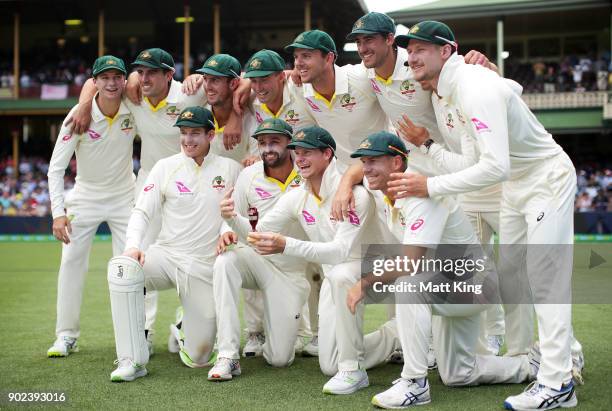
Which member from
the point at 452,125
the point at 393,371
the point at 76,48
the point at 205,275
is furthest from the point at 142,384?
the point at 76,48

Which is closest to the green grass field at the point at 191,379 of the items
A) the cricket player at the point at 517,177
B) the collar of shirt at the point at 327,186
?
the cricket player at the point at 517,177

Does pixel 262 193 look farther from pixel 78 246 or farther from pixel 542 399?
pixel 542 399

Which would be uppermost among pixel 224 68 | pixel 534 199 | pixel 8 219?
pixel 224 68

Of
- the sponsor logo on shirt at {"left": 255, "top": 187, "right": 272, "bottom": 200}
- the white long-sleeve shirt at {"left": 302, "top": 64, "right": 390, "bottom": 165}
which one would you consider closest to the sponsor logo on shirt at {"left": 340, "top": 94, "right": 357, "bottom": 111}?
the white long-sleeve shirt at {"left": 302, "top": 64, "right": 390, "bottom": 165}

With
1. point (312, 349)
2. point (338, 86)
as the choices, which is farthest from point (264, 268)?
point (338, 86)

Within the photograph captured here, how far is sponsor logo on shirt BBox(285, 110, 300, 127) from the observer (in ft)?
22.8

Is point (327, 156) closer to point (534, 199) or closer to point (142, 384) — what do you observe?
point (534, 199)

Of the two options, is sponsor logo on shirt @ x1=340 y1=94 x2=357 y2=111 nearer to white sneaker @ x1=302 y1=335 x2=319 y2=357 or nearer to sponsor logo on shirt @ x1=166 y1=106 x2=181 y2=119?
sponsor logo on shirt @ x1=166 y1=106 x2=181 y2=119

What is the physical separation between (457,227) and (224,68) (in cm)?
255

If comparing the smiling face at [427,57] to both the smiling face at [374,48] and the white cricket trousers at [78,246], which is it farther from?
the white cricket trousers at [78,246]

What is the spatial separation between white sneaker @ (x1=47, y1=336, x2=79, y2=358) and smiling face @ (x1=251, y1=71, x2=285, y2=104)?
265cm

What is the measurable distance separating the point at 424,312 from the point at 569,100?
995 inches

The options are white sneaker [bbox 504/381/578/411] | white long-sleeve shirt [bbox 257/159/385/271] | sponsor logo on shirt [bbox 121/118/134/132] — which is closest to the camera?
white sneaker [bbox 504/381/578/411]

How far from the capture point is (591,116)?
1117 inches
